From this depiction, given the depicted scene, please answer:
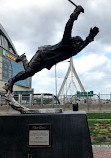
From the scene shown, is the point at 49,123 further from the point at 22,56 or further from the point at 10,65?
the point at 10,65

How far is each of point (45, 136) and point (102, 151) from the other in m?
2.73

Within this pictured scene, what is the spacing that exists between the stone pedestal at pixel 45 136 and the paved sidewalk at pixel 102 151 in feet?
5.77

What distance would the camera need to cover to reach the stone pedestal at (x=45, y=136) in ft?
13.2

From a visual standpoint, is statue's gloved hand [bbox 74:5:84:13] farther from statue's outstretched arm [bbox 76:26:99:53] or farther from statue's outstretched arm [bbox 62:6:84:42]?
statue's outstretched arm [bbox 76:26:99:53]

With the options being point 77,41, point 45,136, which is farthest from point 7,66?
point 45,136

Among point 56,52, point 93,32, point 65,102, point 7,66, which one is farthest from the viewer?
point 7,66

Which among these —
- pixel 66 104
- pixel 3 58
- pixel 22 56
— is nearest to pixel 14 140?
pixel 22 56

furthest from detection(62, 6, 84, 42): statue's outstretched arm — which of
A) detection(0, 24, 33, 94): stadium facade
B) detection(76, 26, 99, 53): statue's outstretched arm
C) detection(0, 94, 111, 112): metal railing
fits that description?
detection(0, 24, 33, 94): stadium facade

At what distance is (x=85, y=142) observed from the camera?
4.05 metres

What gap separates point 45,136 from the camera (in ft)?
13.5

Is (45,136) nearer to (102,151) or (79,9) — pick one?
(102,151)

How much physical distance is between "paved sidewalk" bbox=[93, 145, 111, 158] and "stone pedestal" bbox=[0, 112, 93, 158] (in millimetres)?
1760

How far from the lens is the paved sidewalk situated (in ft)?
18.1

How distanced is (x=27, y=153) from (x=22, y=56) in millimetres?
2584
